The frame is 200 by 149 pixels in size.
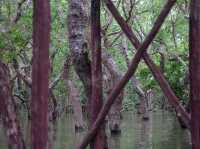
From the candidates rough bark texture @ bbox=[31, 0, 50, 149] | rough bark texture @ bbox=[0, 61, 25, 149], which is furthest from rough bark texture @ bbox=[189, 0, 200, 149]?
rough bark texture @ bbox=[0, 61, 25, 149]

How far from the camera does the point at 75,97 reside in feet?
75.9

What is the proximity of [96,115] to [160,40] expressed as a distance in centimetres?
1896

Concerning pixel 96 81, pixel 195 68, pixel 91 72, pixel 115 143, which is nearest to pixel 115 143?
pixel 115 143

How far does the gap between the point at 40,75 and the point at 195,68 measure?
83.1 inches

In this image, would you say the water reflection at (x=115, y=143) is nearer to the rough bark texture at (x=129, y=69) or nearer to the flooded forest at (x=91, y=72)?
the flooded forest at (x=91, y=72)

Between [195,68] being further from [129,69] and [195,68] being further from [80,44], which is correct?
[80,44]


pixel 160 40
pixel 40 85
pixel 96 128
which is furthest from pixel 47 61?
pixel 160 40

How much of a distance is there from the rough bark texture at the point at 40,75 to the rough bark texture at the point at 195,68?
1973mm

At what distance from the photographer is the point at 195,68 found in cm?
686

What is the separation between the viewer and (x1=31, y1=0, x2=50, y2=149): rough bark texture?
6.42 metres

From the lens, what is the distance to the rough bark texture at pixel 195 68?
6.82 meters

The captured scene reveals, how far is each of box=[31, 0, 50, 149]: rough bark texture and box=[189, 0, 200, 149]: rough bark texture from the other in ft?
6.47

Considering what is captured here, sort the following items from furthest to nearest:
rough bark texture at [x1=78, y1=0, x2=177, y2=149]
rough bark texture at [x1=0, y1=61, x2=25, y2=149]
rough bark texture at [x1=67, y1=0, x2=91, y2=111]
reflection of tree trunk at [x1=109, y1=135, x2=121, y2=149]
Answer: reflection of tree trunk at [x1=109, y1=135, x2=121, y2=149] < rough bark texture at [x1=67, y1=0, x2=91, y2=111] < rough bark texture at [x1=0, y1=61, x2=25, y2=149] < rough bark texture at [x1=78, y1=0, x2=177, y2=149]

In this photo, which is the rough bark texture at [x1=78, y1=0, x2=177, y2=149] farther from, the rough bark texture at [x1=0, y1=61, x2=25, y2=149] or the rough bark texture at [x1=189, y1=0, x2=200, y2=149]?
the rough bark texture at [x1=0, y1=61, x2=25, y2=149]
